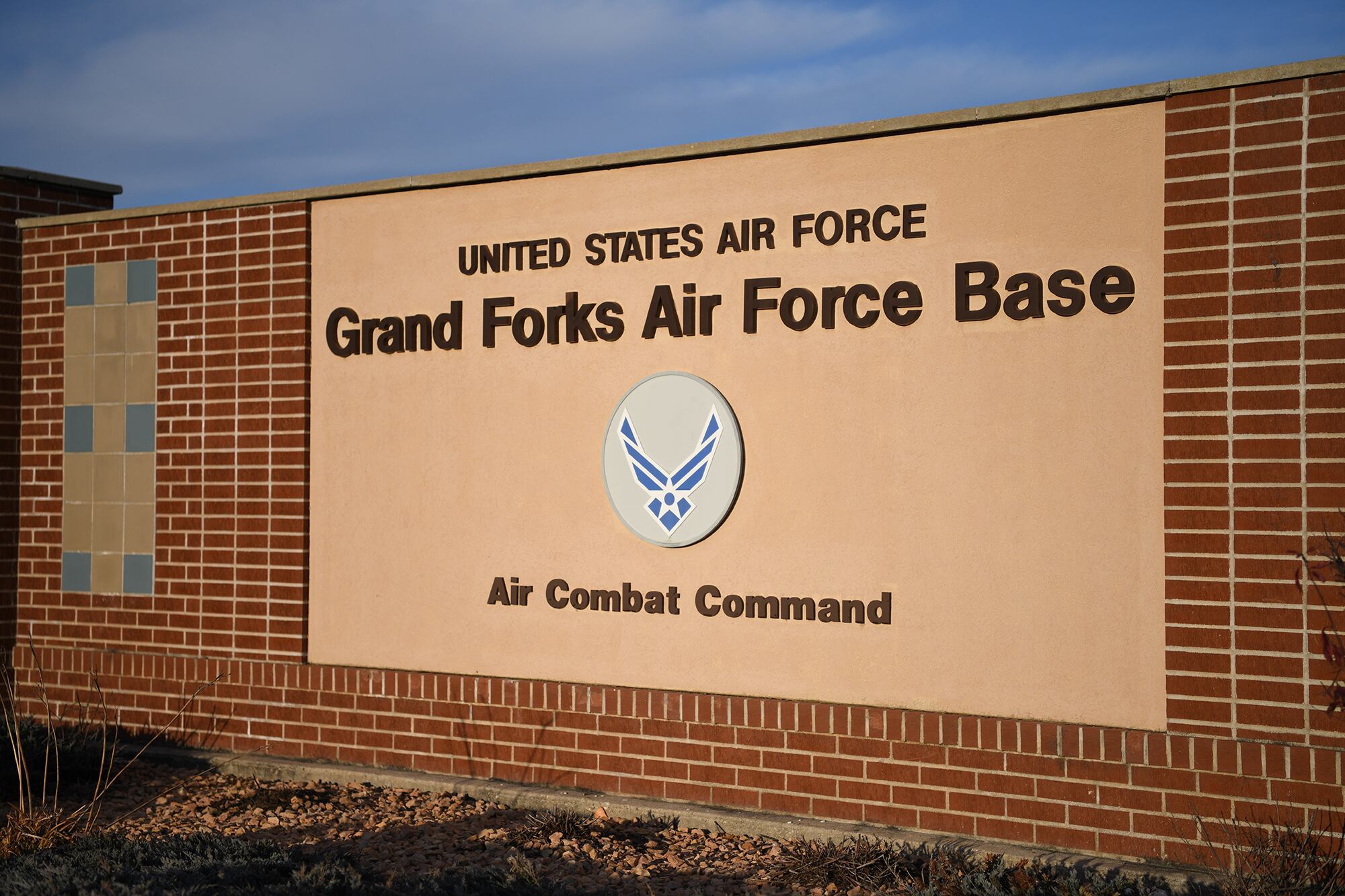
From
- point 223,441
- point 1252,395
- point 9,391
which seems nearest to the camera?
point 1252,395

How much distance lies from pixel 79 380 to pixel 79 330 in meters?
0.39

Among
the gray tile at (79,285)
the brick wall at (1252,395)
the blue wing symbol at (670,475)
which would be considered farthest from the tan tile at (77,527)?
the brick wall at (1252,395)

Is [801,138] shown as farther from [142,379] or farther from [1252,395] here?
[142,379]

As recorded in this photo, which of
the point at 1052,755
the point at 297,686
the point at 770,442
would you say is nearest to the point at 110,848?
the point at 297,686

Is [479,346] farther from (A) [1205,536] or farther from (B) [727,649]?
(A) [1205,536]

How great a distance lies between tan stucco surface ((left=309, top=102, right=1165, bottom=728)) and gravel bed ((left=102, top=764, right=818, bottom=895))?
0.90 m

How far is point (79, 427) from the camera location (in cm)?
966

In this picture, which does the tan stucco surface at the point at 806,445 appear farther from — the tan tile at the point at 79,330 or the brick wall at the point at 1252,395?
the tan tile at the point at 79,330

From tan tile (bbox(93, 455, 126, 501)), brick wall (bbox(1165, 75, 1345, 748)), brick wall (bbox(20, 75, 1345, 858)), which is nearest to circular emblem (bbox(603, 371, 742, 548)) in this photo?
brick wall (bbox(20, 75, 1345, 858))

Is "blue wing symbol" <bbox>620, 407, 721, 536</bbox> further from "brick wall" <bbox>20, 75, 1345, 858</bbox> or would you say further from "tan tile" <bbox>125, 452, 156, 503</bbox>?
"tan tile" <bbox>125, 452, 156, 503</bbox>

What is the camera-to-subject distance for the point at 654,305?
7543 millimetres

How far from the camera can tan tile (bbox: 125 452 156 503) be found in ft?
30.6

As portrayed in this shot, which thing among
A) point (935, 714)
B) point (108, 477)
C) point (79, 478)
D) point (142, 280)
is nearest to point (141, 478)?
Answer: point (108, 477)

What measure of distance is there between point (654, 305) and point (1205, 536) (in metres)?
3.34
